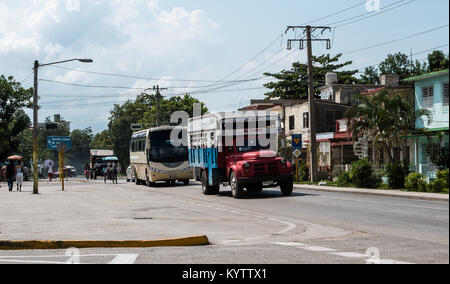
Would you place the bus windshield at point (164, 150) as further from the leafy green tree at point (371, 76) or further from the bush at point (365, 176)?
the leafy green tree at point (371, 76)

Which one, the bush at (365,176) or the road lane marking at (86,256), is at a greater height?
the bush at (365,176)

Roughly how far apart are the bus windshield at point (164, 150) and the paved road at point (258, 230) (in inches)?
708

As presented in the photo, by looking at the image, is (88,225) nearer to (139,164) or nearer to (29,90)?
(139,164)

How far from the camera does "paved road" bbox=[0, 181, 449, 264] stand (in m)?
9.83

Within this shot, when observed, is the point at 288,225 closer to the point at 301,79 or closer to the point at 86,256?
the point at 86,256

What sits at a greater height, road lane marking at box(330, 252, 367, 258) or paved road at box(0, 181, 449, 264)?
road lane marking at box(330, 252, 367, 258)

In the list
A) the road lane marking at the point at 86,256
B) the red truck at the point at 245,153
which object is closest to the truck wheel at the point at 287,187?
the red truck at the point at 245,153

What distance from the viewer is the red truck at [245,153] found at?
87.8ft

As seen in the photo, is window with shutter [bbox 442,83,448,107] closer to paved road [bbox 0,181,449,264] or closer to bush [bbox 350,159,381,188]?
paved road [bbox 0,181,449,264]

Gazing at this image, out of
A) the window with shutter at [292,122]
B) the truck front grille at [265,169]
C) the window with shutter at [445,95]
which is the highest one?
the window with shutter at [292,122]

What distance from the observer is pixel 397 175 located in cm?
3353

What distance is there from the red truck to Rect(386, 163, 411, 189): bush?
310 inches

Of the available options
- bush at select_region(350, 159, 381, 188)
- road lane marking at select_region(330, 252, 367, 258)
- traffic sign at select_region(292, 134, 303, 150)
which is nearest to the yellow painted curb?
road lane marking at select_region(330, 252, 367, 258)
